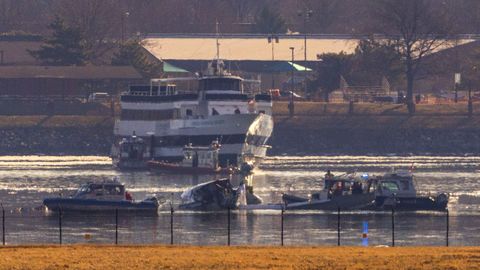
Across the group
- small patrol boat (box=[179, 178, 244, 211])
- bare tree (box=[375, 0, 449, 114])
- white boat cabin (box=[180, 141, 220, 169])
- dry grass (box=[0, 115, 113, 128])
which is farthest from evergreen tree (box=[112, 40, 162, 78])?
small patrol boat (box=[179, 178, 244, 211])

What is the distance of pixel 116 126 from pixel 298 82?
43480 mm

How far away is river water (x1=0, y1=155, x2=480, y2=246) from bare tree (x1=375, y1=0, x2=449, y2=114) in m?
51.9

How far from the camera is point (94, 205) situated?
88188mm

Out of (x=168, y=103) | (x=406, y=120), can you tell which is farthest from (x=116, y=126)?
(x=406, y=120)

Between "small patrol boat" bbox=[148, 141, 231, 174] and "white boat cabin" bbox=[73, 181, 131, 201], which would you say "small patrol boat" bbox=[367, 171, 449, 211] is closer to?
"white boat cabin" bbox=[73, 181, 131, 201]

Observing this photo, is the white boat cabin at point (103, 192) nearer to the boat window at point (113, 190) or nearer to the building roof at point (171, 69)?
the boat window at point (113, 190)

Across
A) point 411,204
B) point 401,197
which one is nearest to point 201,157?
point 401,197

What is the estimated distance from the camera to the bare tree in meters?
182

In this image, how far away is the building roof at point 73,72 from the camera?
175875 millimetres

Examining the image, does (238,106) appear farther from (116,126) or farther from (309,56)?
(309,56)

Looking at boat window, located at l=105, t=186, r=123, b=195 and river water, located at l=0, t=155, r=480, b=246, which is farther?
boat window, located at l=105, t=186, r=123, b=195

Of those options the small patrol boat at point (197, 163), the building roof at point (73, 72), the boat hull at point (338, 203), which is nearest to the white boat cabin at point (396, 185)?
the boat hull at point (338, 203)

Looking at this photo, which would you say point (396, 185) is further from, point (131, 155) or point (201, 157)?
point (131, 155)

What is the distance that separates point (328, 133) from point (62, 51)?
106 ft
